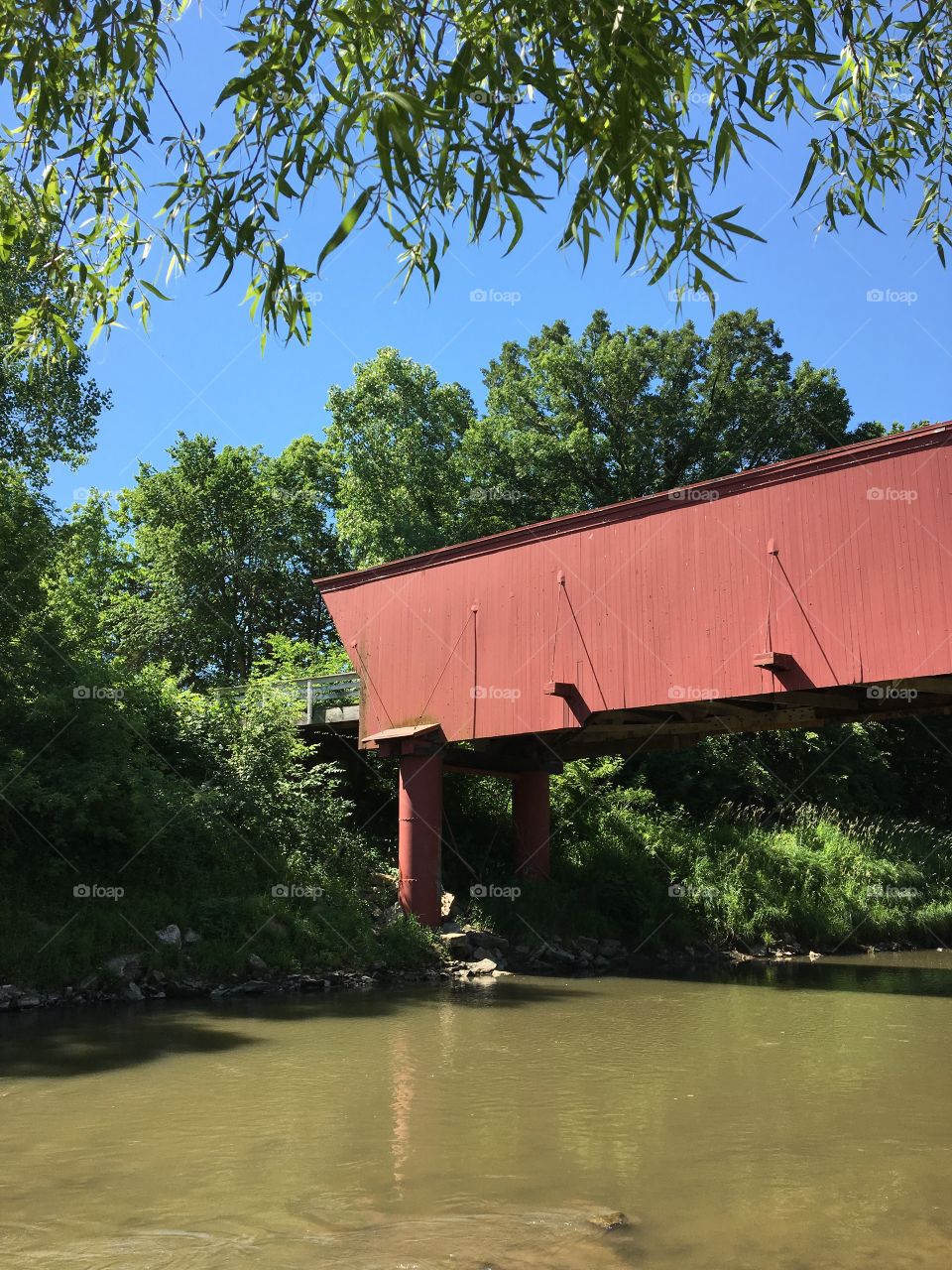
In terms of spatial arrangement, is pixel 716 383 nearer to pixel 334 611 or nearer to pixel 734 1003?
→ pixel 334 611

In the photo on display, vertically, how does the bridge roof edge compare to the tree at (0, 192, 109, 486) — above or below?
below

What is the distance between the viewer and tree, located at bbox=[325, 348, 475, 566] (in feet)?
101

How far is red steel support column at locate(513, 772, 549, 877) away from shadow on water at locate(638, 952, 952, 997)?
307 cm

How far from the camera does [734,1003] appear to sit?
1252 cm

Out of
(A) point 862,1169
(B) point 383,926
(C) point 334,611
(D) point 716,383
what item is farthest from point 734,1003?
(D) point 716,383

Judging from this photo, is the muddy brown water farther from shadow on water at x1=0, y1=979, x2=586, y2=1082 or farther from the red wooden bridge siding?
the red wooden bridge siding

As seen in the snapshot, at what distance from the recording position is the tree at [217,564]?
1318 inches

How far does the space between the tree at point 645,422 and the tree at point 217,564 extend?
7042mm

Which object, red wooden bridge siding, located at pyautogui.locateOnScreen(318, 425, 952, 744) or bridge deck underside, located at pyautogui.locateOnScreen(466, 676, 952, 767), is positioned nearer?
red wooden bridge siding, located at pyautogui.locateOnScreen(318, 425, 952, 744)

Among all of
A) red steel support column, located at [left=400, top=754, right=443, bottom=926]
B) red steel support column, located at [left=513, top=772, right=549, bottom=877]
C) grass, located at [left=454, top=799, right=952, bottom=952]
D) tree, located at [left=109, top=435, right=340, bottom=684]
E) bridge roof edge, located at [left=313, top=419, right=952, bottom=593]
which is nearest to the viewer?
bridge roof edge, located at [left=313, top=419, right=952, bottom=593]

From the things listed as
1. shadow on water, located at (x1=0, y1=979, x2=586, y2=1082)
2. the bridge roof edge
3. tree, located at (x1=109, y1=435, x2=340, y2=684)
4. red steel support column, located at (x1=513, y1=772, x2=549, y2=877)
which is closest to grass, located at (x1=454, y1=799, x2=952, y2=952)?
red steel support column, located at (x1=513, y1=772, x2=549, y2=877)

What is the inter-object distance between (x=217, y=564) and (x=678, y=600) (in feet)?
73.9

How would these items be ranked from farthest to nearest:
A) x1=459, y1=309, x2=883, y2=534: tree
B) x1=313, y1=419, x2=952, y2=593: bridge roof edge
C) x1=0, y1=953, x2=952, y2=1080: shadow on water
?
x1=459, y1=309, x2=883, y2=534: tree → x1=313, y1=419, x2=952, y2=593: bridge roof edge → x1=0, y1=953, x2=952, y2=1080: shadow on water

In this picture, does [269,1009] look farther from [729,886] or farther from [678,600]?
[729,886]
